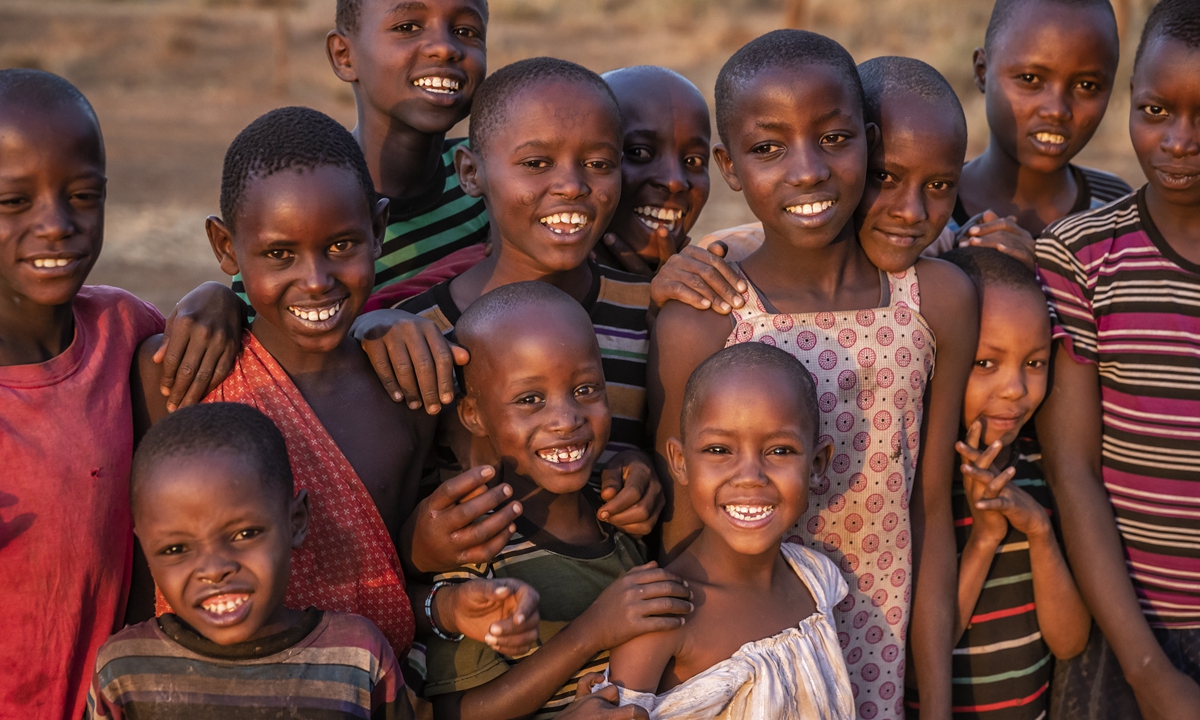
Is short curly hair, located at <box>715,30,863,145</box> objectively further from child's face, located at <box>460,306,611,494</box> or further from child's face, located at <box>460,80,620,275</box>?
child's face, located at <box>460,306,611,494</box>

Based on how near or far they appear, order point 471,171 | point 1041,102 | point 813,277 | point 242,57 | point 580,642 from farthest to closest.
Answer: point 242,57 < point 1041,102 < point 471,171 < point 813,277 < point 580,642

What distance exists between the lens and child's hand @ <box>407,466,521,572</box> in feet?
8.15

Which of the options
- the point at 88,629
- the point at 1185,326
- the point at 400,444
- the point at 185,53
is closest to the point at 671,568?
the point at 400,444

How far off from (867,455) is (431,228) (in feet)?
5.13

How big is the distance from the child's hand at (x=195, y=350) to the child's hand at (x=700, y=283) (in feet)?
3.46

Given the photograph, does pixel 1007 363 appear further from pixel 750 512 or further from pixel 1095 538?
pixel 750 512

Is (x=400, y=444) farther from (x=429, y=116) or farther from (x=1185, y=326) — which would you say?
(x=1185, y=326)

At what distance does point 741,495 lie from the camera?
2531 millimetres

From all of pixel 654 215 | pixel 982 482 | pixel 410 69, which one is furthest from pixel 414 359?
pixel 982 482

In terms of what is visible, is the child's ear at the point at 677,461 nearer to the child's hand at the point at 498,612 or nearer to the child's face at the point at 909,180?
the child's hand at the point at 498,612

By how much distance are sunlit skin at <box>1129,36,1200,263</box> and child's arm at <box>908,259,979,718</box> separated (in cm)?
61

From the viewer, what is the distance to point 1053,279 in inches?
124

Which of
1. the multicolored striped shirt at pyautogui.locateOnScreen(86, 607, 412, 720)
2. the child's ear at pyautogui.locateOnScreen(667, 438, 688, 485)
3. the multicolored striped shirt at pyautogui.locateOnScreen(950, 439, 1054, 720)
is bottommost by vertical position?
the multicolored striped shirt at pyautogui.locateOnScreen(950, 439, 1054, 720)

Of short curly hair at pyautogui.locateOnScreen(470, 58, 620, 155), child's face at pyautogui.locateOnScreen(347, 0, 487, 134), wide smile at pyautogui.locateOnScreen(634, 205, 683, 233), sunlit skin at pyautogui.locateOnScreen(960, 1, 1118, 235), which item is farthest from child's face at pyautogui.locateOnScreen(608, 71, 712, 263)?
sunlit skin at pyautogui.locateOnScreen(960, 1, 1118, 235)
